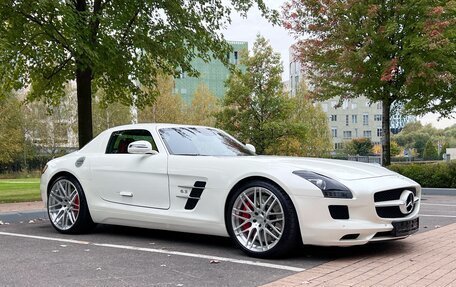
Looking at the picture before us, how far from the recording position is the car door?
6207mm

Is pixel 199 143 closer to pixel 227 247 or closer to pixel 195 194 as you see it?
pixel 195 194

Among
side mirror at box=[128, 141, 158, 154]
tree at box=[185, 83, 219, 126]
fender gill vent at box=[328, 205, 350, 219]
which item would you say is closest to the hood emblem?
fender gill vent at box=[328, 205, 350, 219]

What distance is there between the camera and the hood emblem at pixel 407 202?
532cm

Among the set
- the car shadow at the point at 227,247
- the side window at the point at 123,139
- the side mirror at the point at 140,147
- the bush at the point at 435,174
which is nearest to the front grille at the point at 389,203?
the car shadow at the point at 227,247

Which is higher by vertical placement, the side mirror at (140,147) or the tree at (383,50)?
the tree at (383,50)

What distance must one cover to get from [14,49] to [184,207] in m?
6.75

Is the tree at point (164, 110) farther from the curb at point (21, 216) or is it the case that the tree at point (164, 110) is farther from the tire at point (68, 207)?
the tire at point (68, 207)

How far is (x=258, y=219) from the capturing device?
5.32m

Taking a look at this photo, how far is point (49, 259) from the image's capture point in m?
5.39

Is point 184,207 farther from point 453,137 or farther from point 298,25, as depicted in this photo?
point 453,137

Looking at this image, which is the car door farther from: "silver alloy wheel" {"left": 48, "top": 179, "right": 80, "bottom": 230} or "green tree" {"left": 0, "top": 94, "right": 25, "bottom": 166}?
"green tree" {"left": 0, "top": 94, "right": 25, "bottom": 166}

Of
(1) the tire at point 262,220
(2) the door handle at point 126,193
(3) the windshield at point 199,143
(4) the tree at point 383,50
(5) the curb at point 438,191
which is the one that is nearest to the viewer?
(1) the tire at point 262,220

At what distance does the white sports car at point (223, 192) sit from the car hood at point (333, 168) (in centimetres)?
1

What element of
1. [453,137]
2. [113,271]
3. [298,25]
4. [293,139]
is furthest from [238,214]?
[453,137]
